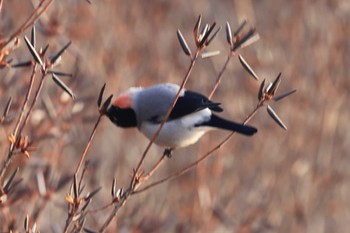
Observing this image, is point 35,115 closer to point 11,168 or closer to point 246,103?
point 11,168

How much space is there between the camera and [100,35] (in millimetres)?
6297

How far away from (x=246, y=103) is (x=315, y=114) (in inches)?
22.4

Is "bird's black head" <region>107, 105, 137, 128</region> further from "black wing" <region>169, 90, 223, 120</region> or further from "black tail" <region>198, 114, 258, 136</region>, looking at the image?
"black tail" <region>198, 114, 258, 136</region>

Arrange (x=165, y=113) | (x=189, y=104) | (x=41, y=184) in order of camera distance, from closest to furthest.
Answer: (x=41, y=184), (x=189, y=104), (x=165, y=113)

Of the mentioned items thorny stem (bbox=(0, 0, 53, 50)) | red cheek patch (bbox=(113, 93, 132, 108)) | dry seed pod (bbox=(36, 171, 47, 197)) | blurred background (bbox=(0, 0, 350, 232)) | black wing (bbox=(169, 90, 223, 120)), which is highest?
thorny stem (bbox=(0, 0, 53, 50))

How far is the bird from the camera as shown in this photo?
3.81m

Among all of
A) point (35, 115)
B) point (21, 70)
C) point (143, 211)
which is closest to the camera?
point (21, 70)

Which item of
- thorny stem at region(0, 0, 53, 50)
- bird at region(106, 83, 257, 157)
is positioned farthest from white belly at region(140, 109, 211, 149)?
thorny stem at region(0, 0, 53, 50)

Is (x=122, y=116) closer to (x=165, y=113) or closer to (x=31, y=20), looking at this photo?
(x=165, y=113)

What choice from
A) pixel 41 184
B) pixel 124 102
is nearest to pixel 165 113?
pixel 124 102

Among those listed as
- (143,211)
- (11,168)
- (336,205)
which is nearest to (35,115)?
(11,168)

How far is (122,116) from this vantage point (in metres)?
4.04

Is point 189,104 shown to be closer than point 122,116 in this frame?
Yes

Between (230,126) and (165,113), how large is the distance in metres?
0.46
